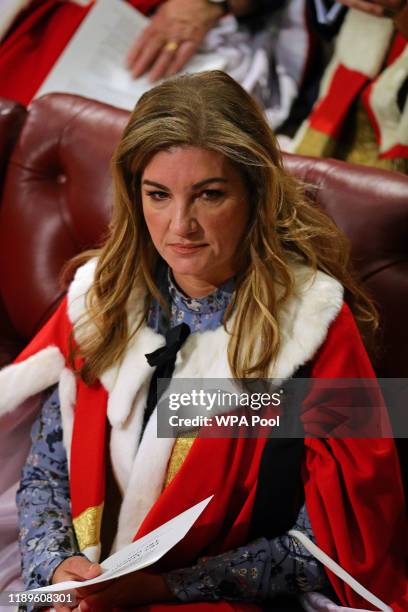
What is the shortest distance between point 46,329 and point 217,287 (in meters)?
0.32

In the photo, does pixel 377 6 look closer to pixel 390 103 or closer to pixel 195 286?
pixel 390 103

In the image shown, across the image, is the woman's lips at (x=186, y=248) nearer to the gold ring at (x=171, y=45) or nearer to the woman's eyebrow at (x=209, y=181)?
the woman's eyebrow at (x=209, y=181)

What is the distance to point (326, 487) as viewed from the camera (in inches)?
40.6

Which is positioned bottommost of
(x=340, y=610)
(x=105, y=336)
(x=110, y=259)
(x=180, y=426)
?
(x=340, y=610)

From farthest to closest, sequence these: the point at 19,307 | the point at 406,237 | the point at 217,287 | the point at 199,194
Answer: the point at 19,307 < the point at 406,237 < the point at 217,287 < the point at 199,194

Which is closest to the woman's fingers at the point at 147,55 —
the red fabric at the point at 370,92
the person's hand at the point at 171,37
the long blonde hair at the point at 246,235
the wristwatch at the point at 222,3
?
the person's hand at the point at 171,37

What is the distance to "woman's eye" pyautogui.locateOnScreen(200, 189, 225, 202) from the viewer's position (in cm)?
99

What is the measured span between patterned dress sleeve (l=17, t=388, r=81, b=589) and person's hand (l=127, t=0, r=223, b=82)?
97 cm

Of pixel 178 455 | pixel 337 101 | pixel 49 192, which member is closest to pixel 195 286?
pixel 178 455

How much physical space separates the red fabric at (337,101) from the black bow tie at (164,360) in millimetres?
763

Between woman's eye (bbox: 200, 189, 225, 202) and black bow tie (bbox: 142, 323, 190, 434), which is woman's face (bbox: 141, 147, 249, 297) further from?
black bow tie (bbox: 142, 323, 190, 434)

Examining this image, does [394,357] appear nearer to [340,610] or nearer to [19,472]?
[340,610]

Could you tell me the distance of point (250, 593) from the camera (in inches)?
40.8

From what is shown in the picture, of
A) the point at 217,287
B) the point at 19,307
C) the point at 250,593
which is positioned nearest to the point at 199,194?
the point at 217,287
